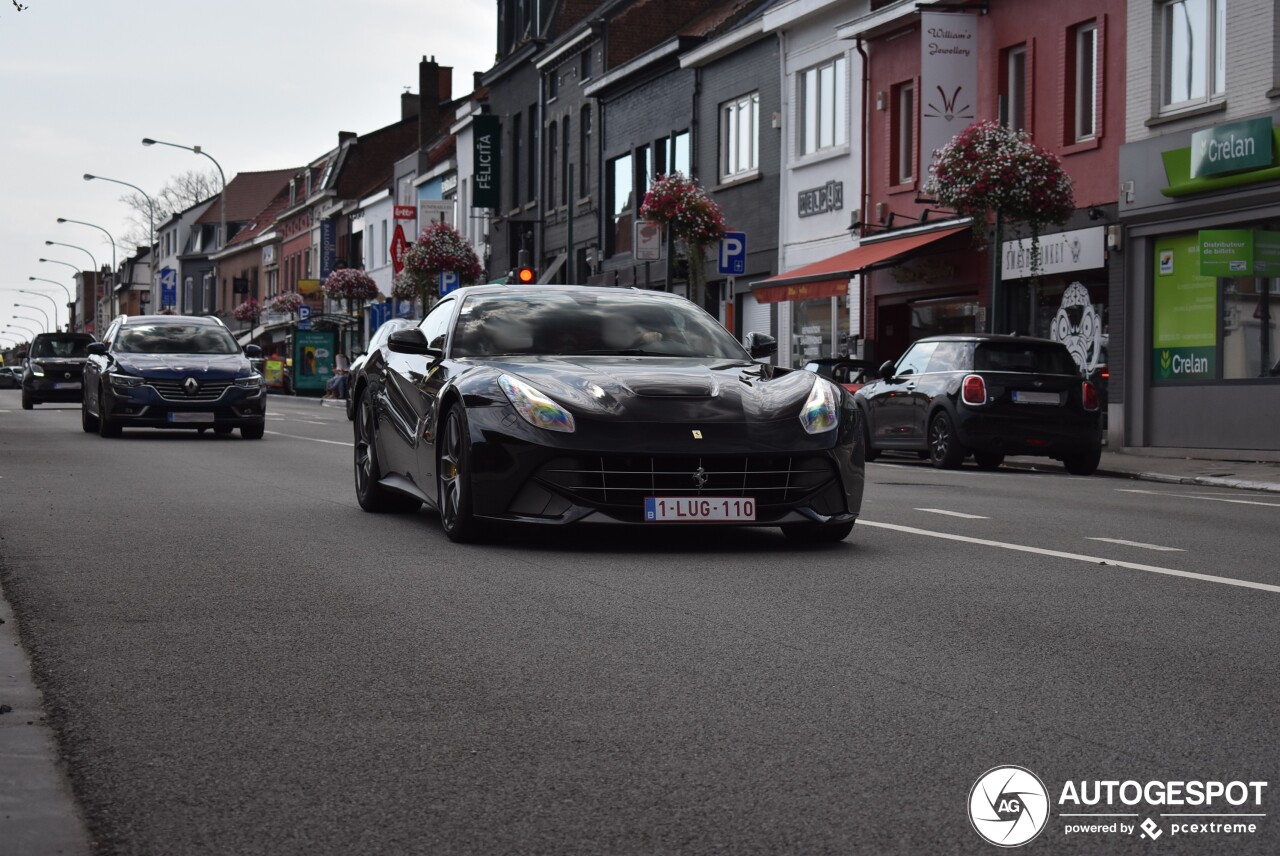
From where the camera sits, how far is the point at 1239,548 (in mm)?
10500

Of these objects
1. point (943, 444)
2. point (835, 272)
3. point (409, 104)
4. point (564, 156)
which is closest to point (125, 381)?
point (943, 444)

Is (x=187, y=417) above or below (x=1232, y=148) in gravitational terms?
below

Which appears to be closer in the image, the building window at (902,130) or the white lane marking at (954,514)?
the white lane marking at (954,514)

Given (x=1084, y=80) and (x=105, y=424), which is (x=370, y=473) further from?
(x=1084, y=80)

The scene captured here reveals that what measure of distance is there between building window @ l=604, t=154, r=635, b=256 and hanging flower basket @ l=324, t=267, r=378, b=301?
975 inches

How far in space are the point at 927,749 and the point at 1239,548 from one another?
6.25 m

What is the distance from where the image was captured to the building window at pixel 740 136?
38.5 m

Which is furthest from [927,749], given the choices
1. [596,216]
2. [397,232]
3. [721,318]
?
[397,232]

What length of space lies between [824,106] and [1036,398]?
619 inches

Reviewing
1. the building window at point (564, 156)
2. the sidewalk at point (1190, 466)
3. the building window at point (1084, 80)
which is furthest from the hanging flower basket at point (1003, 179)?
the building window at point (564, 156)

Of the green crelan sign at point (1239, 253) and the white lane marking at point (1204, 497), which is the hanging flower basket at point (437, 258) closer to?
the green crelan sign at point (1239, 253)

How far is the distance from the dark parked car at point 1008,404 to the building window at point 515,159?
1486 inches

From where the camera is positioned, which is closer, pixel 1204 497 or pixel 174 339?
pixel 1204 497

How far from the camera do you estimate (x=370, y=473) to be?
12.0 meters
